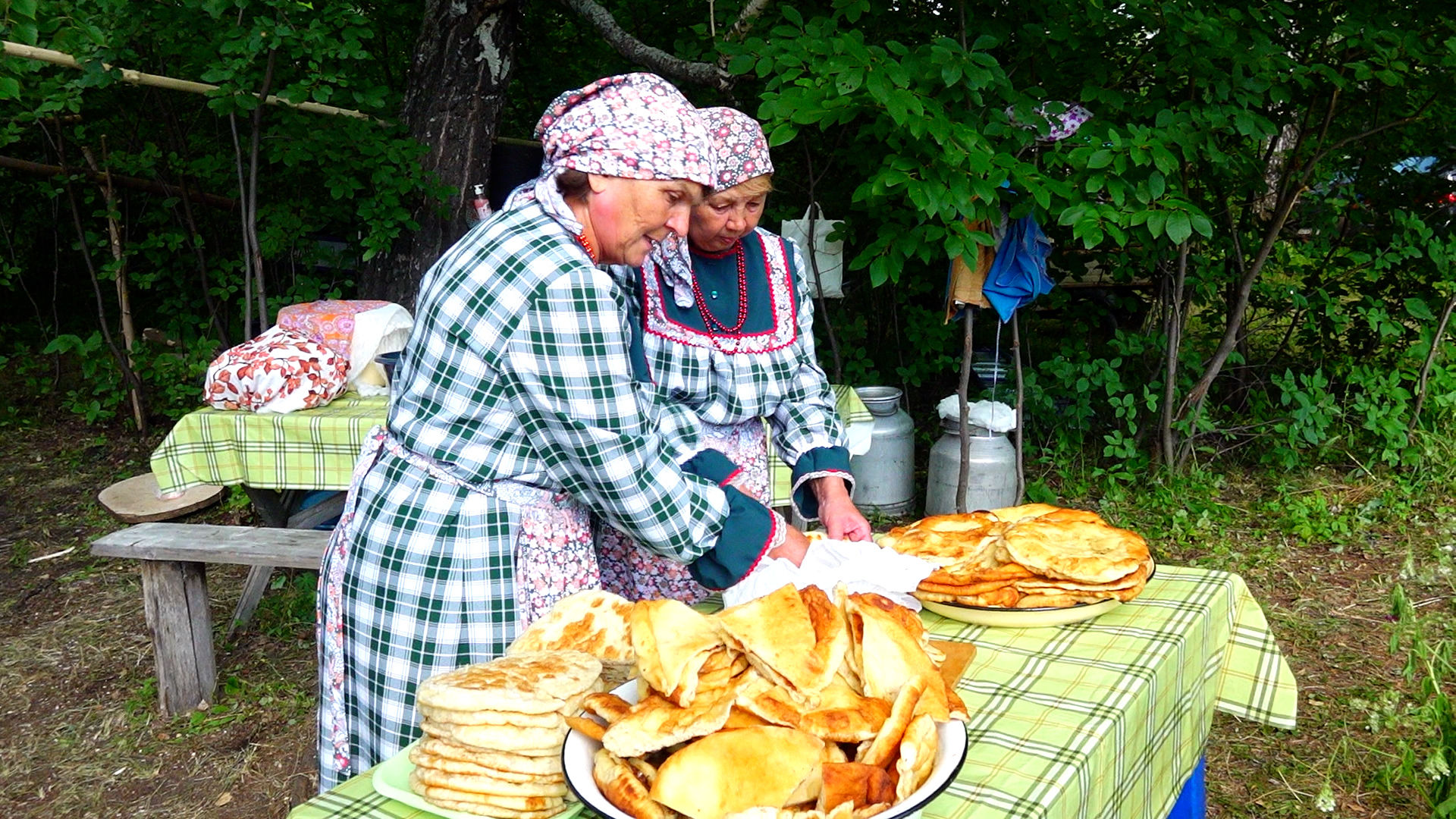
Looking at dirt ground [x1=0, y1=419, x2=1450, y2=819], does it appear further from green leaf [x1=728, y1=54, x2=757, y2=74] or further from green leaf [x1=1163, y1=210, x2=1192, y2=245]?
green leaf [x1=728, y1=54, x2=757, y2=74]

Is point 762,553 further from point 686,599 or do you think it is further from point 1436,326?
point 1436,326

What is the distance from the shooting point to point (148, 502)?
5.05 m

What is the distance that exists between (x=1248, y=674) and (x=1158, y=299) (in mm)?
4488

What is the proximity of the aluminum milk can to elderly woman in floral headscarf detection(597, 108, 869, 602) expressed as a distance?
319 cm

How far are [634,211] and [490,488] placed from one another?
1.72 feet

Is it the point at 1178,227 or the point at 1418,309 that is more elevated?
the point at 1178,227

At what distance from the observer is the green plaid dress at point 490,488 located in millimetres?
1664

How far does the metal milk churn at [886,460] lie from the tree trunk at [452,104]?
2.34 m

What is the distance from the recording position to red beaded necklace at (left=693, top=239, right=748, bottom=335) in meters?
2.41

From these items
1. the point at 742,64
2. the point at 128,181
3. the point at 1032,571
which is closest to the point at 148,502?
the point at 128,181

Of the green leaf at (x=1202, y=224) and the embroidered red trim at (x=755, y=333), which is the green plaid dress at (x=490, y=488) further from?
the green leaf at (x=1202, y=224)

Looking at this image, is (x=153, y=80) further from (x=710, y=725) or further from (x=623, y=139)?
(x=710, y=725)

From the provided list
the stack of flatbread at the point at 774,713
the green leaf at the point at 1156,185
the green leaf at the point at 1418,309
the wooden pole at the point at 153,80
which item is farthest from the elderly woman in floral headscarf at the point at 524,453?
the green leaf at the point at 1418,309

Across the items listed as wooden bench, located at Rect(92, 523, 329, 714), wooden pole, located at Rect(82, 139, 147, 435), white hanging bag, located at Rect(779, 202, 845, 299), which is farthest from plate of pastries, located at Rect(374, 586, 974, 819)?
wooden pole, located at Rect(82, 139, 147, 435)
